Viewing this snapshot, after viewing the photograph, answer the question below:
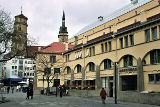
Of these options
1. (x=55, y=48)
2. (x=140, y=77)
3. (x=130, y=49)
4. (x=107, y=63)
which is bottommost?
(x=140, y=77)

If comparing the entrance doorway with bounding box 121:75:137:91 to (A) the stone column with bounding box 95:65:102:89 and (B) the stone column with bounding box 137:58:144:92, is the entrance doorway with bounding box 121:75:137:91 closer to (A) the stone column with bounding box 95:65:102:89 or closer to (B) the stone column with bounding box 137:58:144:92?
(B) the stone column with bounding box 137:58:144:92

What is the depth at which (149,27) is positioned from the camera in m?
37.5

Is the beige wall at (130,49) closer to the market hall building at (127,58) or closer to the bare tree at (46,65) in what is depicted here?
the market hall building at (127,58)

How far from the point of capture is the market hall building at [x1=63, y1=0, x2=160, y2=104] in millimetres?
36438

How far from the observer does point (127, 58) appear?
42625 millimetres

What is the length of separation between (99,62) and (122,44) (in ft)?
25.9

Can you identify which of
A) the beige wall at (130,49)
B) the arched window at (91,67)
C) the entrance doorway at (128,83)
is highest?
the beige wall at (130,49)

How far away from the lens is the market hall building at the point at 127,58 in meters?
36.4

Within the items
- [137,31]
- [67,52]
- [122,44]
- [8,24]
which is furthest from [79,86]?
[8,24]

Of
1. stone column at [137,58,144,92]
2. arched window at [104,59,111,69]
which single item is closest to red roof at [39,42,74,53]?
arched window at [104,59,111,69]

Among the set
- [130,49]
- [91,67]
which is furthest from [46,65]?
[130,49]

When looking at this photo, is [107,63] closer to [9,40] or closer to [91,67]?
[91,67]

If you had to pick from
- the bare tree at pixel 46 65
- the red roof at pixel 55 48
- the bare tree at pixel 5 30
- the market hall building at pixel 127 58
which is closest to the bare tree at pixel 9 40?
the bare tree at pixel 5 30

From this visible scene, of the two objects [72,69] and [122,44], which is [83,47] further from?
[122,44]
